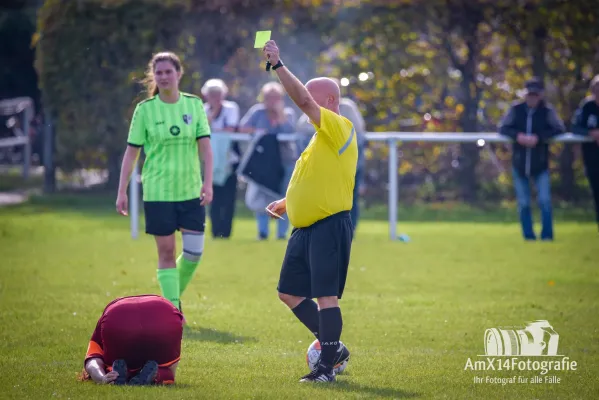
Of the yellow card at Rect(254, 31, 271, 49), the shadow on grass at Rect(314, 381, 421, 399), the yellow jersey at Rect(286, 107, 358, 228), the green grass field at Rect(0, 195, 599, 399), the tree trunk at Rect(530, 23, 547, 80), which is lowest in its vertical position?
the green grass field at Rect(0, 195, 599, 399)

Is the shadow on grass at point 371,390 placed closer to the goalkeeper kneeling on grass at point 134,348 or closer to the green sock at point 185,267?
the goalkeeper kneeling on grass at point 134,348

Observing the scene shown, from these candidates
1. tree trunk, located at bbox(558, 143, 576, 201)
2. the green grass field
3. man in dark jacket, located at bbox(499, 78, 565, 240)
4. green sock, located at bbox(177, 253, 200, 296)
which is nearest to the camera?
the green grass field

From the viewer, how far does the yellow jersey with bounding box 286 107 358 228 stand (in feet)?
21.8

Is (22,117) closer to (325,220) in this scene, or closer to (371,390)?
(325,220)

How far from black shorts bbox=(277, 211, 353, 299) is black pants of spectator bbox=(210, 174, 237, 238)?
888 centimetres

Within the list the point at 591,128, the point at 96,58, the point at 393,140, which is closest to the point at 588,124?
the point at 591,128

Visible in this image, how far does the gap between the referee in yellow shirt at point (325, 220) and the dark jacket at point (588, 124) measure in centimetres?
922

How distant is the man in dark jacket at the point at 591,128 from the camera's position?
15219 millimetres

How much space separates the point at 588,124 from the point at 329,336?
31.6ft

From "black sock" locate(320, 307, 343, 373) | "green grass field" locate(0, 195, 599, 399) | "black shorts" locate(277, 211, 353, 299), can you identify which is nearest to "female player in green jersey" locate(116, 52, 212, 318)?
"green grass field" locate(0, 195, 599, 399)

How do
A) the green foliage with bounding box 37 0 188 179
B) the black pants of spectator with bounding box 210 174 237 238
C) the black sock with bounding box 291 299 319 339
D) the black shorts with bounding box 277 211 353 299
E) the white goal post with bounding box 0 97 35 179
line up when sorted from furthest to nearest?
the white goal post with bounding box 0 97 35 179, the green foliage with bounding box 37 0 188 179, the black pants of spectator with bounding box 210 174 237 238, the black sock with bounding box 291 299 319 339, the black shorts with bounding box 277 211 353 299

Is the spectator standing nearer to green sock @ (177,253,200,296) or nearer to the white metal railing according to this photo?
the white metal railing

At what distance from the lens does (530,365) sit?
24.0 feet

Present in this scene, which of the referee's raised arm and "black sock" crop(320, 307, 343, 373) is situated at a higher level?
the referee's raised arm
